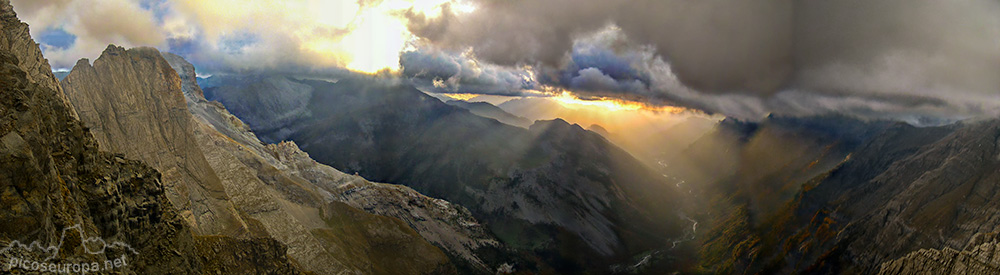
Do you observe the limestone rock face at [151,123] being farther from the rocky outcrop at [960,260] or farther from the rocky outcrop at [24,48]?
the rocky outcrop at [960,260]

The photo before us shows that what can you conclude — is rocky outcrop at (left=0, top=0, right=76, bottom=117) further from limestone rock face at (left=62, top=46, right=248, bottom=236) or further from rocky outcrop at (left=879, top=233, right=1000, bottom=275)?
rocky outcrop at (left=879, top=233, right=1000, bottom=275)

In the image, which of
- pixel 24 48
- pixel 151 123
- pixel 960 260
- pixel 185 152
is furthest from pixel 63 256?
pixel 960 260

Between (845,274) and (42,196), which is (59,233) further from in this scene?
(845,274)

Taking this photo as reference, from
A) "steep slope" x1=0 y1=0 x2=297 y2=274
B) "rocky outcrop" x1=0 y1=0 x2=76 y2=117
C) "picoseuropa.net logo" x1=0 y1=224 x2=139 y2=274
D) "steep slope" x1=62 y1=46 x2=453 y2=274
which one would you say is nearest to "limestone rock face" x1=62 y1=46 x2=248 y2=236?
"steep slope" x1=62 y1=46 x2=453 y2=274

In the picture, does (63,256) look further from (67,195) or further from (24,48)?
(24,48)

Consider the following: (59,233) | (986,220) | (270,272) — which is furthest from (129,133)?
(986,220)
